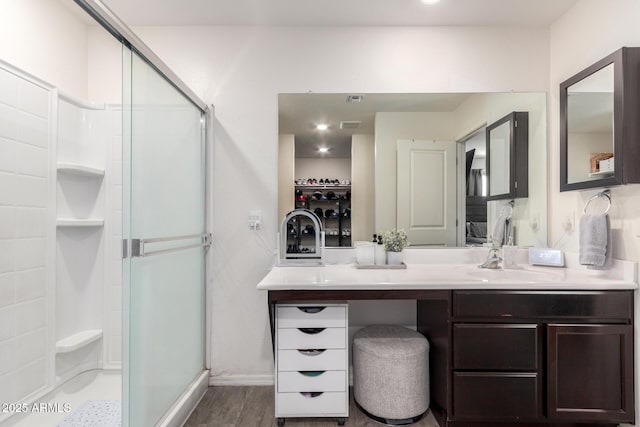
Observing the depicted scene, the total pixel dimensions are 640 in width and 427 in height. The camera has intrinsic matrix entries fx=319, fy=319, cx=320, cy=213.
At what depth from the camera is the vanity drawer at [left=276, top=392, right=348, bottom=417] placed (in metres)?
1.74

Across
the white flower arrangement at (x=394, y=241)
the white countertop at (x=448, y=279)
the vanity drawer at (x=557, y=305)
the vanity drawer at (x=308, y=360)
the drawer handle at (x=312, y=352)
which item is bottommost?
the vanity drawer at (x=308, y=360)

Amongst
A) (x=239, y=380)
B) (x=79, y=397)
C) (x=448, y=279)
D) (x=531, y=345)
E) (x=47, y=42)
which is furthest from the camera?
(x=239, y=380)

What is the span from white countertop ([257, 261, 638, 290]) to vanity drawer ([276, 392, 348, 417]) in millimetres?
→ 624

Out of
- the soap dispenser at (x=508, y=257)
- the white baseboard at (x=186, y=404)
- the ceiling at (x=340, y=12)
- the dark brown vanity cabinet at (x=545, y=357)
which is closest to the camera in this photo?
the dark brown vanity cabinet at (x=545, y=357)

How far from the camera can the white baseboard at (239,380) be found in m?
2.22

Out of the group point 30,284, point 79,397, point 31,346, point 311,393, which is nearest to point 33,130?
point 30,284

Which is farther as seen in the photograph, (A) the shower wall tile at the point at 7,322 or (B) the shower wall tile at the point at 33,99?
(B) the shower wall tile at the point at 33,99

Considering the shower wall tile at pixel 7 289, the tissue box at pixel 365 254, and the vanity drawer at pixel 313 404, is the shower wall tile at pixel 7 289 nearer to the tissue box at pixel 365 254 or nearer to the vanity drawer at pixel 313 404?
the vanity drawer at pixel 313 404

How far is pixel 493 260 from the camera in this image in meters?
2.09

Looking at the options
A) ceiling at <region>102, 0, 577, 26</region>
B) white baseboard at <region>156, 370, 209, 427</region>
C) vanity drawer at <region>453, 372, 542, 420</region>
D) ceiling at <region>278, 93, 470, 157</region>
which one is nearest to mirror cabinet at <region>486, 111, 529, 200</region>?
ceiling at <region>278, 93, 470, 157</region>

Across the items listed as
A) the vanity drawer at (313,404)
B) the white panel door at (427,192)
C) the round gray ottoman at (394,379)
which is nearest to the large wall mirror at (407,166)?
the white panel door at (427,192)

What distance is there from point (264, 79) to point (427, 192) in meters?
1.40

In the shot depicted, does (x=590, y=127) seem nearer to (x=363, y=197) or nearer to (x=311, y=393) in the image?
(x=363, y=197)

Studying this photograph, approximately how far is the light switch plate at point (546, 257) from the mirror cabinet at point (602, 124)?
416 mm
